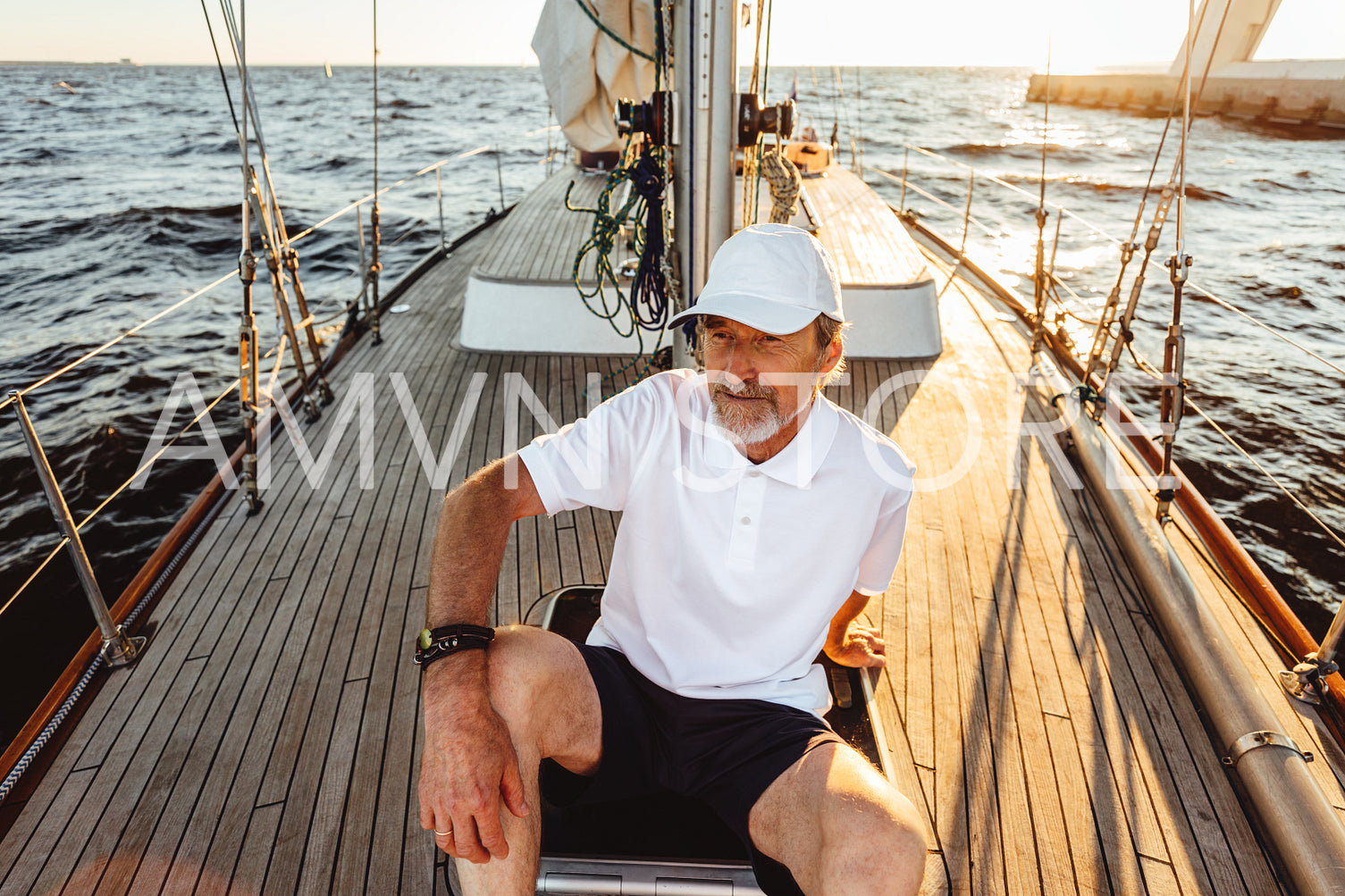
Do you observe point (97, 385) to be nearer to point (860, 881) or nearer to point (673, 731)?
point (673, 731)

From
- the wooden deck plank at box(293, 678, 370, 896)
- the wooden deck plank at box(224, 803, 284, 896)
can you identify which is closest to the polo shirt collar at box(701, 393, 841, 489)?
the wooden deck plank at box(293, 678, 370, 896)

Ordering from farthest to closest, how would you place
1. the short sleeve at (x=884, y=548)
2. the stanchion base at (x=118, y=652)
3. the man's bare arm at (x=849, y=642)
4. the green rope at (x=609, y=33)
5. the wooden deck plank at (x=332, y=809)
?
the green rope at (x=609, y=33), the stanchion base at (x=118, y=652), the man's bare arm at (x=849, y=642), the wooden deck plank at (x=332, y=809), the short sleeve at (x=884, y=548)

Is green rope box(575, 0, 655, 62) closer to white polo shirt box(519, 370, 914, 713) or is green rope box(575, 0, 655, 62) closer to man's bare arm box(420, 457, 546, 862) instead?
white polo shirt box(519, 370, 914, 713)

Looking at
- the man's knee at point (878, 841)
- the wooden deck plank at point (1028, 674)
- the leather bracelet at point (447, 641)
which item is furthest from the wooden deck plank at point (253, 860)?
the wooden deck plank at point (1028, 674)

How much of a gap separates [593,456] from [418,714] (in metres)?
0.97

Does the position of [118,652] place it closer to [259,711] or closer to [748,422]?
[259,711]

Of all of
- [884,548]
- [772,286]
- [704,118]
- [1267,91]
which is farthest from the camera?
[1267,91]

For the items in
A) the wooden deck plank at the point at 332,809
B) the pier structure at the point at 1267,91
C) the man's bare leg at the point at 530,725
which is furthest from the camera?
the pier structure at the point at 1267,91

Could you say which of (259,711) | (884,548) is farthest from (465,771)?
(259,711)

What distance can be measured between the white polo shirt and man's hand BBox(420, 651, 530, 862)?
1.10 feet

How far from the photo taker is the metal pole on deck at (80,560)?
169cm

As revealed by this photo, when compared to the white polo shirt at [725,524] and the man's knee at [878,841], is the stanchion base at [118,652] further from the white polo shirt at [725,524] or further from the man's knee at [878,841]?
the man's knee at [878,841]

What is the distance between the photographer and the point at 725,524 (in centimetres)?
123

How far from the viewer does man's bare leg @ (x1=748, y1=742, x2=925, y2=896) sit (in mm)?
924
